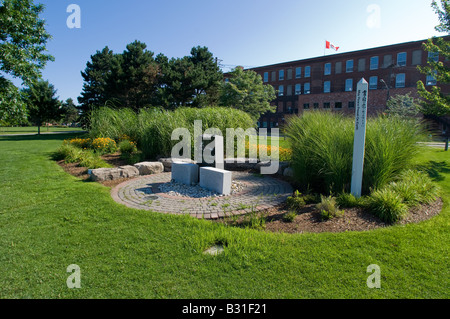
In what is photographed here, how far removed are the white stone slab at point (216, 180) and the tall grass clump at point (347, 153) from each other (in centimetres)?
171

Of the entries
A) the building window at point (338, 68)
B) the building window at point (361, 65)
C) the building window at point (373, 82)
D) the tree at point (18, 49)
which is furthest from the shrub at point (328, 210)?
the building window at point (338, 68)

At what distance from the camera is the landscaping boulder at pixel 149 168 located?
8.05 m

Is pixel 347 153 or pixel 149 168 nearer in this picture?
pixel 347 153

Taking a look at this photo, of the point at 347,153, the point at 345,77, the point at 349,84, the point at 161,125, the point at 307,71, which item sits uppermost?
the point at 307,71

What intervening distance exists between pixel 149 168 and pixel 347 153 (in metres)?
5.78

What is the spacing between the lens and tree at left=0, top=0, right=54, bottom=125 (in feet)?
28.5

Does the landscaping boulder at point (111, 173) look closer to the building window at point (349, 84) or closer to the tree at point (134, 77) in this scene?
the tree at point (134, 77)

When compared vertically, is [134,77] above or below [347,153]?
above

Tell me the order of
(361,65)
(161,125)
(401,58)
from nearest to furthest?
1. (161,125)
2. (401,58)
3. (361,65)

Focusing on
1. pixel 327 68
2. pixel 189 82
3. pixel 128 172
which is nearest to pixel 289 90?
pixel 327 68

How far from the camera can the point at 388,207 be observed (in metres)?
4.20

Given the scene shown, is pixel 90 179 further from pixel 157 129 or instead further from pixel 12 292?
pixel 12 292

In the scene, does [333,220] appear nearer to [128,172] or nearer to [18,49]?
[128,172]

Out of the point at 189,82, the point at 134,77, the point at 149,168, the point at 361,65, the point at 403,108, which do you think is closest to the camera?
the point at 149,168
